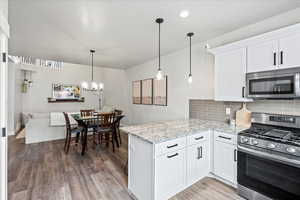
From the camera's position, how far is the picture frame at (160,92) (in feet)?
13.3

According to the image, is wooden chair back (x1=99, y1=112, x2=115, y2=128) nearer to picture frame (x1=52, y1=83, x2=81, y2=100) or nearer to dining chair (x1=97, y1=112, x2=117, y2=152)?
dining chair (x1=97, y1=112, x2=117, y2=152)

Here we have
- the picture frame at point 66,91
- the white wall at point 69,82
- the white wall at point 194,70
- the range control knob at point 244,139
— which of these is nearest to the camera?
the range control knob at point 244,139

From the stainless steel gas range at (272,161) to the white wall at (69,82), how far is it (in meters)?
4.70

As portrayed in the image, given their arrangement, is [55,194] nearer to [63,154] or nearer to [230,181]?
[63,154]

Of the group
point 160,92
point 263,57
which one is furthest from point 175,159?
point 160,92

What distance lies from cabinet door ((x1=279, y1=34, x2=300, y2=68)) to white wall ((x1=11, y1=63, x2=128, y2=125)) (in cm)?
502

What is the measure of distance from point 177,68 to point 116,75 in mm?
4093

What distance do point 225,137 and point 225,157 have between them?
0.30m

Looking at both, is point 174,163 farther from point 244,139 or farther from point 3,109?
point 3,109

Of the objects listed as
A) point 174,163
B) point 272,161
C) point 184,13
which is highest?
point 184,13

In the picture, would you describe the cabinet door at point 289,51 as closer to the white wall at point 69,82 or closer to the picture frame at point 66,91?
the white wall at point 69,82

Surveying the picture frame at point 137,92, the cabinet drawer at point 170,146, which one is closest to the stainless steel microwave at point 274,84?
the cabinet drawer at point 170,146

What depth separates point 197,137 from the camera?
2180 millimetres

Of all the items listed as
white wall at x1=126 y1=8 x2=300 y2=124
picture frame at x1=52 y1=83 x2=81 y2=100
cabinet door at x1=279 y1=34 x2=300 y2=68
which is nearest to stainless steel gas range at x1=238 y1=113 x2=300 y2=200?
cabinet door at x1=279 y1=34 x2=300 y2=68
